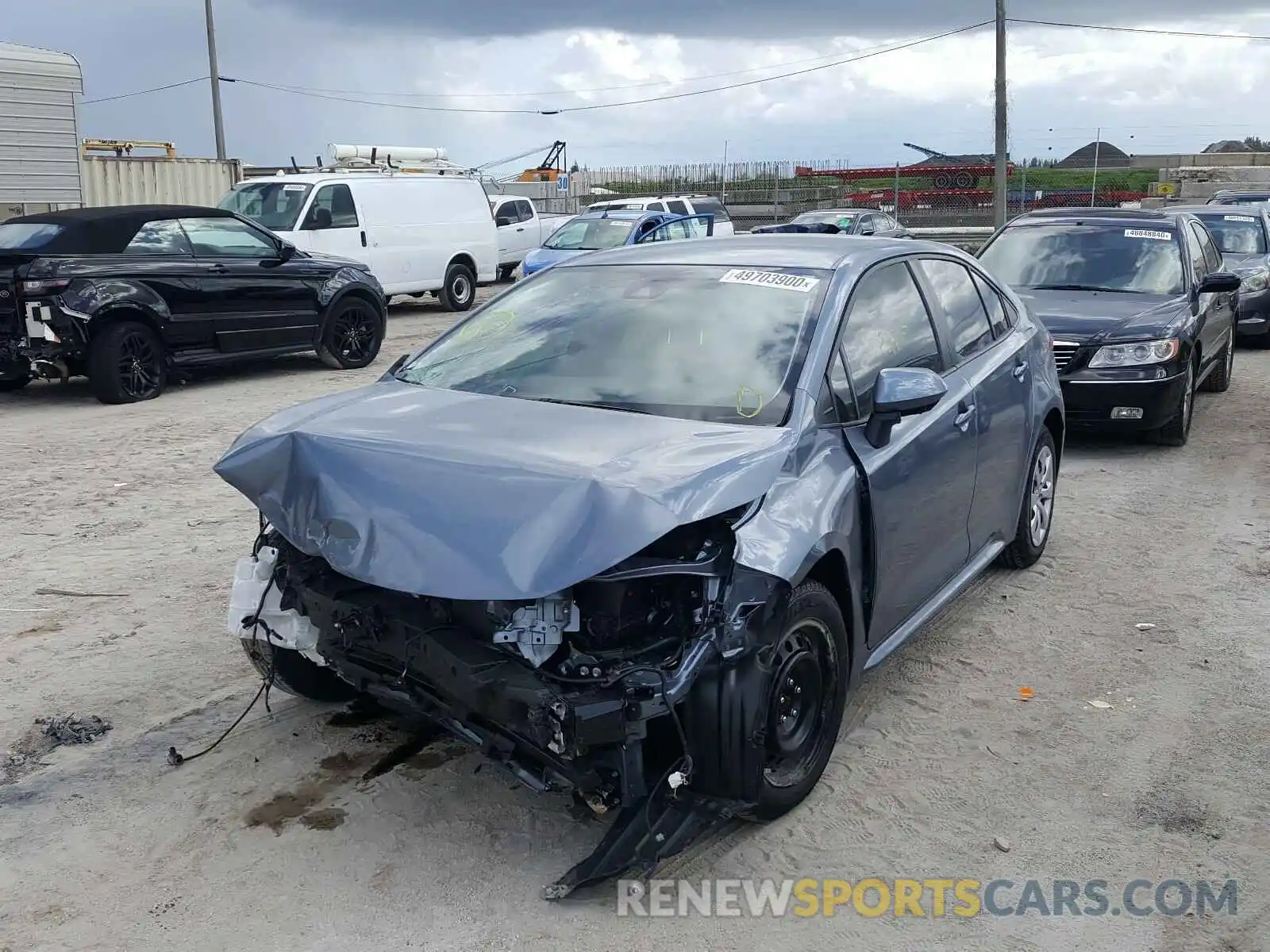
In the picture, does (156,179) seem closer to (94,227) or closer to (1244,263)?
(94,227)

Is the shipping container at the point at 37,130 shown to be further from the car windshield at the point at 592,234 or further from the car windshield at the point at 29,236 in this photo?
the car windshield at the point at 29,236

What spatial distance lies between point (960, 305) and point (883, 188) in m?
38.0

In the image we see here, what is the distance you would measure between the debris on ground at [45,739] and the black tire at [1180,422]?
7.63 m

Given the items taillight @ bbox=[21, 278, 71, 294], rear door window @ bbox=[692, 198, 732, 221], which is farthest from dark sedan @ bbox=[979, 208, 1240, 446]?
rear door window @ bbox=[692, 198, 732, 221]

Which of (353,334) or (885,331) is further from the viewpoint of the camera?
(353,334)

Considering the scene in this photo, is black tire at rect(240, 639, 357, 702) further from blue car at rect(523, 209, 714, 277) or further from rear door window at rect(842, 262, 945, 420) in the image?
blue car at rect(523, 209, 714, 277)

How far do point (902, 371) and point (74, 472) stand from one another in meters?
6.61

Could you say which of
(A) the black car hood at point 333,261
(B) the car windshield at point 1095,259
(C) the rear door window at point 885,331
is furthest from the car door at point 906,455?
(A) the black car hood at point 333,261

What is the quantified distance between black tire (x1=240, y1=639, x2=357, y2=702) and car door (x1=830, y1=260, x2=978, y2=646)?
2.01 meters

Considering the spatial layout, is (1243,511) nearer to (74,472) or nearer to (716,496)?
(716,496)

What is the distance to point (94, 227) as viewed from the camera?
36.1 feet

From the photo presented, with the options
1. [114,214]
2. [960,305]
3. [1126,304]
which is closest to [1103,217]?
[1126,304]

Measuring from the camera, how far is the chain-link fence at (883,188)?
36062 millimetres

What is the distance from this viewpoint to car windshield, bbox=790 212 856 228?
22453mm
